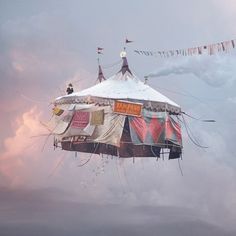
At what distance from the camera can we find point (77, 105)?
54906 millimetres

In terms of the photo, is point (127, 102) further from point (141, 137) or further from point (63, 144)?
point (63, 144)

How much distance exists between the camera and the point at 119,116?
54344 millimetres

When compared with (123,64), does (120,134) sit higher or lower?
lower

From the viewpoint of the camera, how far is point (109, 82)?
56.7 meters

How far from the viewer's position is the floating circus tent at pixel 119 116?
54094 mm

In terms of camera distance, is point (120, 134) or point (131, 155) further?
point (131, 155)

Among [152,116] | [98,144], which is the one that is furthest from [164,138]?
[98,144]

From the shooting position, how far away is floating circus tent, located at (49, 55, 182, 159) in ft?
177

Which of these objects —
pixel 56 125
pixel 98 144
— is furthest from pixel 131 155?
pixel 56 125

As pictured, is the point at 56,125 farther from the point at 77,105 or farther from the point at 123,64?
the point at 123,64

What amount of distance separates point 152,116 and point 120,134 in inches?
115

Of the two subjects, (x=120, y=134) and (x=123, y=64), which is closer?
(x=120, y=134)

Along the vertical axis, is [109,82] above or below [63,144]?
above

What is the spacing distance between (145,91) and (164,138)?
12.1 ft
